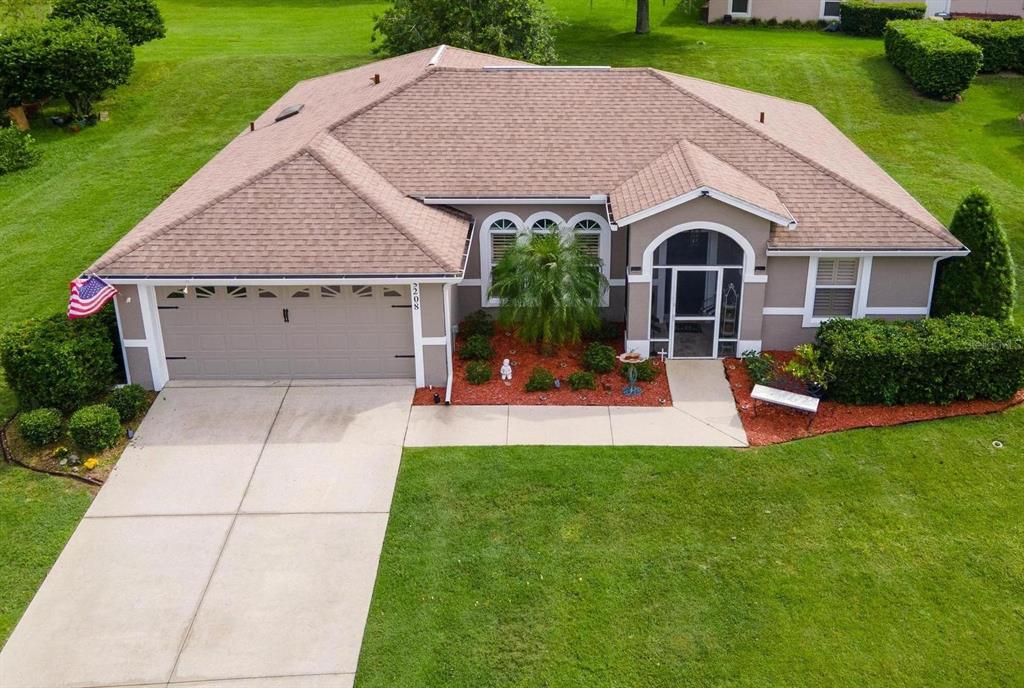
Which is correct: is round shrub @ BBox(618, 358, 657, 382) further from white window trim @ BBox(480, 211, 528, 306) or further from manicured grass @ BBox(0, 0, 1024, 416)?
manicured grass @ BBox(0, 0, 1024, 416)

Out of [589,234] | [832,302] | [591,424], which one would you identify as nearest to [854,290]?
[832,302]

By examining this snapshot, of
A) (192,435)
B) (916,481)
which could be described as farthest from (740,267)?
(192,435)

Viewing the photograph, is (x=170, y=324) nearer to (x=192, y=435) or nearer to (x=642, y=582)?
(x=192, y=435)

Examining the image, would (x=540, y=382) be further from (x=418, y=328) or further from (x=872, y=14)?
(x=872, y=14)

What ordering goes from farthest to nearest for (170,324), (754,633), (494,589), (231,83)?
(231,83), (170,324), (494,589), (754,633)

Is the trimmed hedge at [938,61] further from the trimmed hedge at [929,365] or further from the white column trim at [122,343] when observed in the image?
the white column trim at [122,343]

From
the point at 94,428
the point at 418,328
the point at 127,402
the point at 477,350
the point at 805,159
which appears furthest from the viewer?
the point at 805,159

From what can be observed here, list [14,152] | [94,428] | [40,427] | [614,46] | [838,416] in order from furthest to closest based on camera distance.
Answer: [614,46] < [14,152] < [838,416] < [40,427] < [94,428]
